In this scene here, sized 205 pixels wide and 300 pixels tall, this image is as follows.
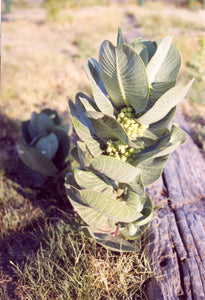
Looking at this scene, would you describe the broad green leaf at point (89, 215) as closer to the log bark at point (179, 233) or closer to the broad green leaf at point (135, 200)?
the broad green leaf at point (135, 200)

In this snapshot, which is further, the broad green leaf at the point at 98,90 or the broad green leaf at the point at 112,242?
the broad green leaf at the point at 112,242

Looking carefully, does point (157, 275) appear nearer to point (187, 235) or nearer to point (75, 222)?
point (187, 235)

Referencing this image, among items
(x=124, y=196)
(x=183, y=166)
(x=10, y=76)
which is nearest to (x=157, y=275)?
(x=124, y=196)

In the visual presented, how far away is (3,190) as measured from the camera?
8.85 ft

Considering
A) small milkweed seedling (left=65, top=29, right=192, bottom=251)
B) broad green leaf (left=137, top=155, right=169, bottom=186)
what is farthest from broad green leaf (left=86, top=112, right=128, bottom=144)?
broad green leaf (left=137, top=155, right=169, bottom=186)

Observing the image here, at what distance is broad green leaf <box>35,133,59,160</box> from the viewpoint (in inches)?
98.1

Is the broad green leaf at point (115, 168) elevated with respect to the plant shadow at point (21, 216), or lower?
elevated

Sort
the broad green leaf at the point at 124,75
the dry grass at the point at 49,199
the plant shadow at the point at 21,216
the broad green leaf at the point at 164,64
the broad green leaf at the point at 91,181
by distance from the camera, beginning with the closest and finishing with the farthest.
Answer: the broad green leaf at the point at 124,75
the broad green leaf at the point at 164,64
the broad green leaf at the point at 91,181
the dry grass at the point at 49,199
the plant shadow at the point at 21,216

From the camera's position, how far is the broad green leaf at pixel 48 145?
2.49 m

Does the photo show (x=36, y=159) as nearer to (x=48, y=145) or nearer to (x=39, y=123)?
(x=48, y=145)

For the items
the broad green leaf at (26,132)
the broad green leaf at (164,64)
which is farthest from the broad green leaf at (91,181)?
the broad green leaf at (26,132)

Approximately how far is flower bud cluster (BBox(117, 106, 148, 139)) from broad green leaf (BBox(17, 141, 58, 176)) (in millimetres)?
1166

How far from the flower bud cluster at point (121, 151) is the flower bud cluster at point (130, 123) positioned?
0.09 m

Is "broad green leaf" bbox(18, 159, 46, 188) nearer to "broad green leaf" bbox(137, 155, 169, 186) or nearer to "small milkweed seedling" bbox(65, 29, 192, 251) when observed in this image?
"small milkweed seedling" bbox(65, 29, 192, 251)
